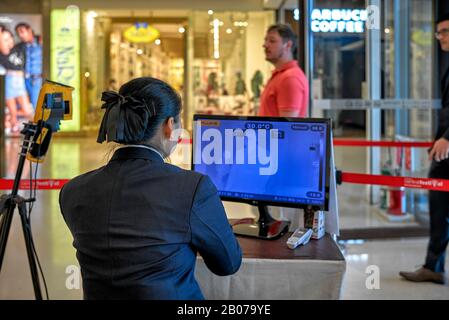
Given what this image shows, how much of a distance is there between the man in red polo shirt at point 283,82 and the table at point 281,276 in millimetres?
1348

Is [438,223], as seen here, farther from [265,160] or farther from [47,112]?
[47,112]

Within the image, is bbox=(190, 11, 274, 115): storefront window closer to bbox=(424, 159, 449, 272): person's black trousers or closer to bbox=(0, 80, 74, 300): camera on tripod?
bbox=(424, 159, 449, 272): person's black trousers

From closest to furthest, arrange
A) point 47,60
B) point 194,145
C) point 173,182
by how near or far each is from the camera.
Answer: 1. point 173,182
2. point 194,145
3. point 47,60

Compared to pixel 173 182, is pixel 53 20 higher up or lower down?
higher up

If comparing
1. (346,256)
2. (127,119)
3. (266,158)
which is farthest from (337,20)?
(127,119)

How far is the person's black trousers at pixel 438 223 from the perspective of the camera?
3367mm

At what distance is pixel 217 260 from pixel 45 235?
349 cm

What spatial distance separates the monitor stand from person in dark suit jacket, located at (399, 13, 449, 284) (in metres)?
1.43

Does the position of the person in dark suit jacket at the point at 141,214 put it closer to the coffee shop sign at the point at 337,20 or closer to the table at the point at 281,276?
the table at the point at 281,276

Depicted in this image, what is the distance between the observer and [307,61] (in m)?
4.68

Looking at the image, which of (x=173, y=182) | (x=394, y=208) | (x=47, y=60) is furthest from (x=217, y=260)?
(x=47, y=60)

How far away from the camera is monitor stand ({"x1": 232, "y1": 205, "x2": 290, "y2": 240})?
208 centimetres

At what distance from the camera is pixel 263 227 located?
7.09ft
